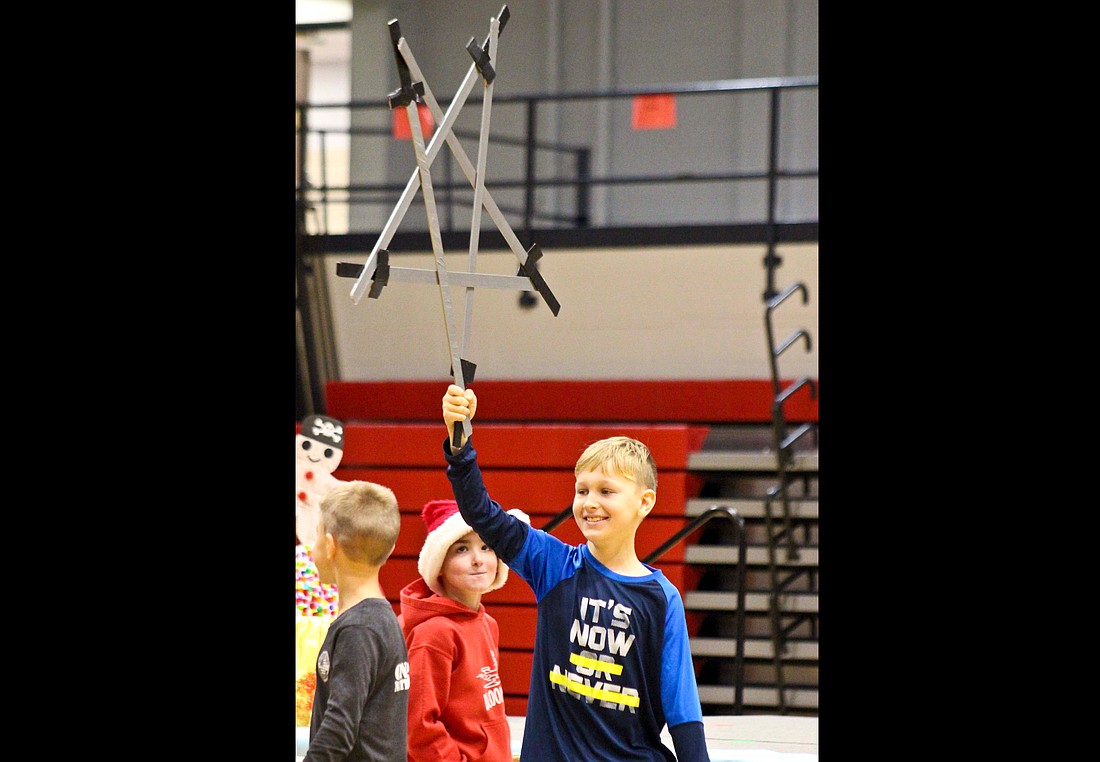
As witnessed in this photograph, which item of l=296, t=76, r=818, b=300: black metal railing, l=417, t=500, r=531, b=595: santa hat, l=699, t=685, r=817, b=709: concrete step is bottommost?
l=699, t=685, r=817, b=709: concrete step

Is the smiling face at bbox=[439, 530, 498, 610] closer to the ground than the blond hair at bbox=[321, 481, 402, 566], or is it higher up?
closer to the ground

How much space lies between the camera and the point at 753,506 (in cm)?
664

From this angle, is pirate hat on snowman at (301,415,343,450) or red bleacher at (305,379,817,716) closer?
pirate hat on snowman at (301,415,343,450)

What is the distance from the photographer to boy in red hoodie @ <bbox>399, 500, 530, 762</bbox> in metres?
2.81

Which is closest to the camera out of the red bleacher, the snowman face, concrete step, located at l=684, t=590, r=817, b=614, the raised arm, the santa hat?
the raised arm

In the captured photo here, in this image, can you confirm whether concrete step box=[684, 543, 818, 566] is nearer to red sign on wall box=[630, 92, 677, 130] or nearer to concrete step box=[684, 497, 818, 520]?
concrete step box=[684, 497, 818, 520]

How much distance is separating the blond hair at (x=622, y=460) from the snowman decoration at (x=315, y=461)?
2.19 metres

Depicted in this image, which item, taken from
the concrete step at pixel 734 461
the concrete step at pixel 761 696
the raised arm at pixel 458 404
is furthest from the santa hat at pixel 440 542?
the concrete step at pixel 734 461

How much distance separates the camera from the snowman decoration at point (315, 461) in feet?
14.7

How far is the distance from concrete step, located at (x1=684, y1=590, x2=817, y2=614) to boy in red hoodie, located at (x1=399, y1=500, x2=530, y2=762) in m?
3.36

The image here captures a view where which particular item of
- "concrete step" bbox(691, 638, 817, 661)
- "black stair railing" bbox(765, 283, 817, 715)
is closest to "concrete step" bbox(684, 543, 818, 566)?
"black stair railing" bbox(765, 283, 817, 715)
